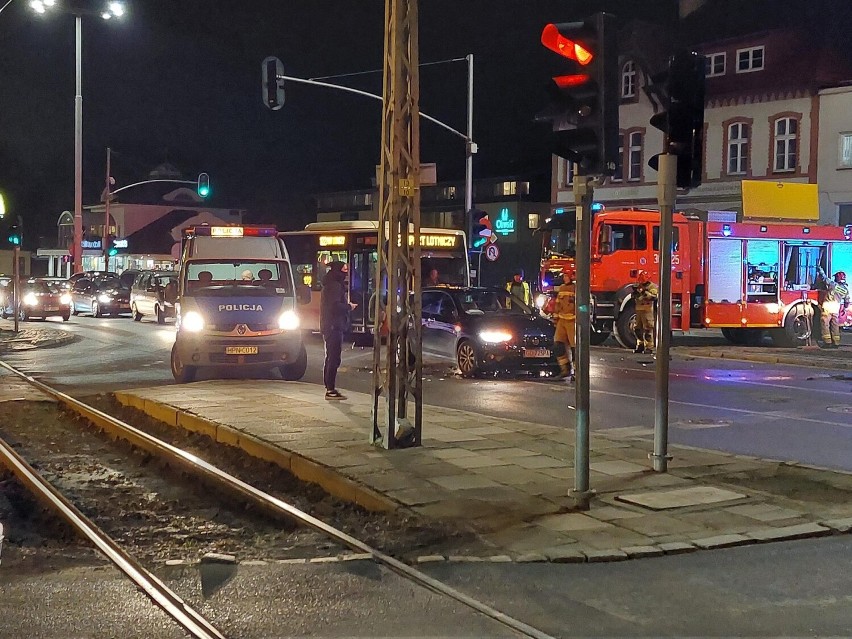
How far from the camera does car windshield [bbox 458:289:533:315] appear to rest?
61.3 feet

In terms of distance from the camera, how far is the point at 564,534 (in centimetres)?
707

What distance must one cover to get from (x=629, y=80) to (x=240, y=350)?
31559mm

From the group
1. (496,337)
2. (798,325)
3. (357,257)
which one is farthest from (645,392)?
(357,257)

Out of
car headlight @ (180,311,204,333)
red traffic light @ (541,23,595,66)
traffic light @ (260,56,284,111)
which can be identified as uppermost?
traffic light @ (260,56,284,111)

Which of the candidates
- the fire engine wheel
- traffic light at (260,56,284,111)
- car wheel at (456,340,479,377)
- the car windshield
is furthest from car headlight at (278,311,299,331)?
the fire engine wheel

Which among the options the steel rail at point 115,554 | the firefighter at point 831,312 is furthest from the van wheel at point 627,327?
the steel rail at point 115,554

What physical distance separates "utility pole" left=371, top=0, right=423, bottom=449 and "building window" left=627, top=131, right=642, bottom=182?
3465 cm

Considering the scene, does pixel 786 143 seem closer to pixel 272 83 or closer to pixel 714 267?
pixel 714 267

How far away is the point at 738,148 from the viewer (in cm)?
4003

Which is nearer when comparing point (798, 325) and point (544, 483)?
point (544, 483)

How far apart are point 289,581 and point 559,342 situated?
11.2 meters

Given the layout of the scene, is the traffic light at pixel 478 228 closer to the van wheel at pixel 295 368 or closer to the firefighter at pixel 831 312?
the firefighter at pixel 831 312

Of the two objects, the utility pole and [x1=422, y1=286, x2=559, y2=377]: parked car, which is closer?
the utility pole

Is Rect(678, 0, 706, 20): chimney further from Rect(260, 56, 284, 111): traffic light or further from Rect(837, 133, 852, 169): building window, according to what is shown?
Rect(260, 56, 284, 111): traffic light
